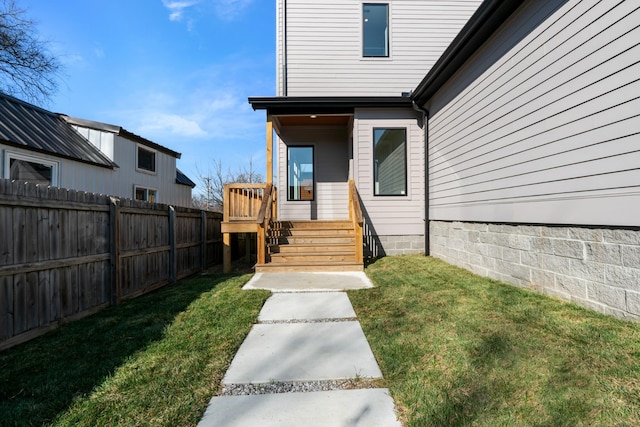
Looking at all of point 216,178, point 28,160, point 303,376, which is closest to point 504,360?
point 303,376

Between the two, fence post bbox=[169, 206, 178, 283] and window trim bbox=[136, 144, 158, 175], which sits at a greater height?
window trim bbox=[136, 144, 158, 175]

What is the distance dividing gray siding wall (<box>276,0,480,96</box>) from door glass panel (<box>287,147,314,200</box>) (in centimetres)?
166

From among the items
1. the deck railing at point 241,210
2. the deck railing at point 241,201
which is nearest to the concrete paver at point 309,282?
the deck railing at point 241,210

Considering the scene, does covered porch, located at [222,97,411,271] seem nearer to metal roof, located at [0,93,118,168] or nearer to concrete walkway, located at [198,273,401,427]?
concrete walkway, located at [198,273,401,427]

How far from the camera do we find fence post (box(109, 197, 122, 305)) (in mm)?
4293

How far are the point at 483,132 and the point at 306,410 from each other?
4.79 m

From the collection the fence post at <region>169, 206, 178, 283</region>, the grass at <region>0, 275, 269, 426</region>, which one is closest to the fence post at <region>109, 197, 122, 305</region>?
the grass at <region>0, 275, 269, 426</region>

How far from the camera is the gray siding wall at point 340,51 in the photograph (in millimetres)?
9047

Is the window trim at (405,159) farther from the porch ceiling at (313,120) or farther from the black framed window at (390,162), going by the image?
the porch ceiling at (313,120)

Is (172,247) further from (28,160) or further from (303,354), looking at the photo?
(28,160)

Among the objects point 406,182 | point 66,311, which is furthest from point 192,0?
point 66,311

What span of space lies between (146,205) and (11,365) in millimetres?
3061

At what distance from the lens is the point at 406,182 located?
Result: 7.71 meters

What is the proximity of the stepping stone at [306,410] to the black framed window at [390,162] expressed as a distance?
6.09 metres
